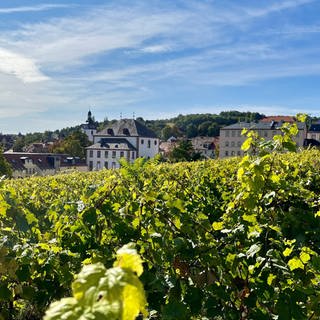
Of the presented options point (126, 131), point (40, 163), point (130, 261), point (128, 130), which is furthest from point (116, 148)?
point (130, 261)

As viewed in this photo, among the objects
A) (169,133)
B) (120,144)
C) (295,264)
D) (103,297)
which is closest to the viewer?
(103,297)

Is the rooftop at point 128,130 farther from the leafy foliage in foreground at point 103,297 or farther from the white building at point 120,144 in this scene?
the leafy foliage in foreground at point 103,297

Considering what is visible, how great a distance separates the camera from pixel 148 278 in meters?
2.44

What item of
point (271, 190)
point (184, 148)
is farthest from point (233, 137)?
point (271, 190)

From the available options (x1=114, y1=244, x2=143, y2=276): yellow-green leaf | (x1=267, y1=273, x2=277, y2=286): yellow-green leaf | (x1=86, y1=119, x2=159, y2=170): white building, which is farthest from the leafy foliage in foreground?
(x1=86, y1=119, x2=159, y2=170): white building

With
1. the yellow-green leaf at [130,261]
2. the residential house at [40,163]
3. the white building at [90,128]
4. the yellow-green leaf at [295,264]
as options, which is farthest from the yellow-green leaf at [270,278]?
the white building at [90,128]

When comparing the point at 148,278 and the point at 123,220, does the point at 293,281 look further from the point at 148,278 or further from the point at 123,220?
the point at 123,220

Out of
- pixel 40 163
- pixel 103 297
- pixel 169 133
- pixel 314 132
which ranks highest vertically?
pixel 169 133

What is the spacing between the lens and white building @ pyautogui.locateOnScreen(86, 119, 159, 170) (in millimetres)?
69625

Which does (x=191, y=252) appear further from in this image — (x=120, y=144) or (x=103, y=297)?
(x=120, y=144)

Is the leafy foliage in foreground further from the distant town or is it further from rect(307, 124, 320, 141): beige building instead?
rect(307, 124, 320, 141): beige building

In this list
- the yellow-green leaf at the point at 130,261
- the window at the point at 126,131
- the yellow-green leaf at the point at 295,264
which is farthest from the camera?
the window at the point at 126,131

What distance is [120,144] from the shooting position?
229ft

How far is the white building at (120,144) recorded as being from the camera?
6962 centimetres
